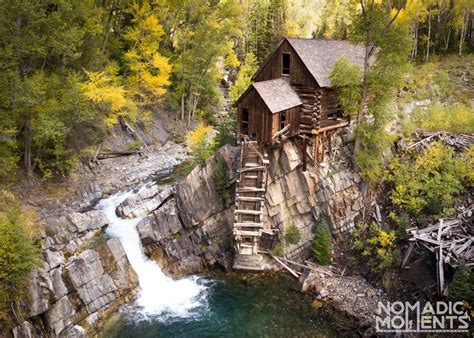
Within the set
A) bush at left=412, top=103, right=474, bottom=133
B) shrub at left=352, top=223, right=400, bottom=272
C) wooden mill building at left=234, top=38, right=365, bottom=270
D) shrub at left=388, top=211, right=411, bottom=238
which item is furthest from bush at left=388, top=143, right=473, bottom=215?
wooden mill building at left=234, top=38, right=365, bottom=270

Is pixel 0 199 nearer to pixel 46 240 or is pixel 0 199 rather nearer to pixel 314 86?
pixel 46 240

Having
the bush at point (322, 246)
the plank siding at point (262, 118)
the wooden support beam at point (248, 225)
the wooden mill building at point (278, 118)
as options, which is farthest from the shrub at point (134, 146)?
the bush at point (322, 246)

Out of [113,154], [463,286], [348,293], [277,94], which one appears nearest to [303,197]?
[348,293]

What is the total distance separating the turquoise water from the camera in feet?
57.8

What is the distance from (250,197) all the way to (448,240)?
10.6 m

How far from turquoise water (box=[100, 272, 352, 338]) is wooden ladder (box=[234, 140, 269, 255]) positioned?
262 centimetres

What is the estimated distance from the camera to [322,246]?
22.1 m

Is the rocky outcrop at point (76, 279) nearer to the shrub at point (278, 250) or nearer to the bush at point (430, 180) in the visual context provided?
the shrub at point (278, 250)

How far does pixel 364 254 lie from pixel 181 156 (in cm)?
1863

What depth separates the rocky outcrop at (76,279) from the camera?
1650 cm

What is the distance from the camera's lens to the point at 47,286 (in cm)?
1678

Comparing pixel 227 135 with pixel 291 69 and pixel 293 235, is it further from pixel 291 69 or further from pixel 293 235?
pixel 293 235

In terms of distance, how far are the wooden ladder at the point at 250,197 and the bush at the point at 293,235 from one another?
5.12ft

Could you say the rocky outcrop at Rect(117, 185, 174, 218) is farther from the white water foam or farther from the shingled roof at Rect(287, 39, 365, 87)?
the shingled roof at Rect(287, 39, 365, 87)
